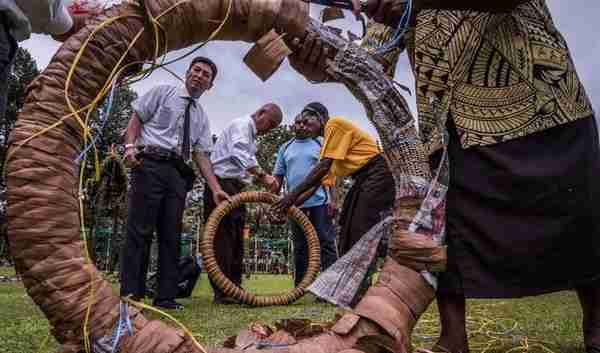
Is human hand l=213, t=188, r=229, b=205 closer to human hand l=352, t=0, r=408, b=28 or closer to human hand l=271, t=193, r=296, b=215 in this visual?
human hand l=271, t=193, r=296, b=215

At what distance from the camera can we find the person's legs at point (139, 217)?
360cm

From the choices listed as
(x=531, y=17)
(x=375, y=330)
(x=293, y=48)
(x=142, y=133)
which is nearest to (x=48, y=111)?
(x=293, y=48)

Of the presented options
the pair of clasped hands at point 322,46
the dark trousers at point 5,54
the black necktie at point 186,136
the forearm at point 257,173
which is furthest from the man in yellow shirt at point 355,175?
the dark trousers at point 5,54

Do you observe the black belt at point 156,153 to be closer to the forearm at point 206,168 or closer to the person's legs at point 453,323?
the forearm at point 206,168

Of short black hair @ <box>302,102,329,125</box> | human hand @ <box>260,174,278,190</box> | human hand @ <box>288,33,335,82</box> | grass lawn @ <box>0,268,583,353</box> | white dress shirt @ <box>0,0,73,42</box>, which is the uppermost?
short black hair @ <box>302,102,329,125</box>

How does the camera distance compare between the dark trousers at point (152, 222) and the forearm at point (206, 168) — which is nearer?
the dark trousers at point (152, 222)

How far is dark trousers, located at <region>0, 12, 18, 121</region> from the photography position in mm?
1374

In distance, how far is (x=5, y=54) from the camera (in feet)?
4.57

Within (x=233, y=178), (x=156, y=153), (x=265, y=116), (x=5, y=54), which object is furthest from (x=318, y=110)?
(x=5, y=54)

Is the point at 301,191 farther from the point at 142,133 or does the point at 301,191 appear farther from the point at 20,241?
the point at 20,241

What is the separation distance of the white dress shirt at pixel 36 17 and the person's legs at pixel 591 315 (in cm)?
208

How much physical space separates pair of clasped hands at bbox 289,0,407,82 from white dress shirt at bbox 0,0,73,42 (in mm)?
786

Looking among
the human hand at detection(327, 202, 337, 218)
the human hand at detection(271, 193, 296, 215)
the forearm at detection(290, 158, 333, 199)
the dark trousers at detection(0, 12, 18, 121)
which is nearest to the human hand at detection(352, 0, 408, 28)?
the dark trousers at detection(0, 12, 18, 121)

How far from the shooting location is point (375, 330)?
153 cm
